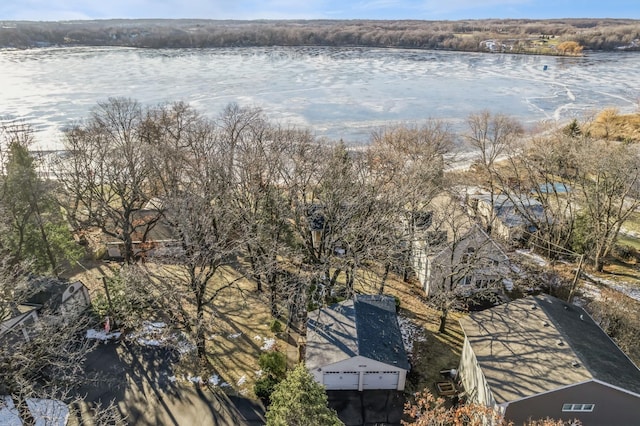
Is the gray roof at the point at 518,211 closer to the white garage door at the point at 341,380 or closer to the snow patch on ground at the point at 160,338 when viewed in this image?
the white garage door at the point at 341,380

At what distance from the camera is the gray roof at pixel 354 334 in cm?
1755

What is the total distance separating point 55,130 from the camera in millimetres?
48312

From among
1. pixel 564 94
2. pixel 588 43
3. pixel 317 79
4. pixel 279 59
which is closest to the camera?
pixel 564 94

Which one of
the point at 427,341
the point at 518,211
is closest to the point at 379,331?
the point at 427,341

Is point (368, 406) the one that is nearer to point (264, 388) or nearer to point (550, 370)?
point (264, 388)

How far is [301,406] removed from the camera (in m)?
13.1

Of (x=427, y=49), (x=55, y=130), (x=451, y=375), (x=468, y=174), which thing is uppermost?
(x=427, y=49)

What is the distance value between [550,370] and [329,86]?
66.4 metres

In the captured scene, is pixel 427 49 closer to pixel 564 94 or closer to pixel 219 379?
pixel 564 94

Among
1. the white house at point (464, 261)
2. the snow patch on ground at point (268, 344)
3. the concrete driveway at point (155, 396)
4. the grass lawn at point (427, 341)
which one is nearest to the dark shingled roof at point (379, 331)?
the grass lawn at point (427, 341)

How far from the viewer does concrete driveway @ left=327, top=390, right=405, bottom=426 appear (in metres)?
16.9

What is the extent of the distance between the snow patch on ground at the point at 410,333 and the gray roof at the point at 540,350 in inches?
128

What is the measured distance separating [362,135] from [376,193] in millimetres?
28611

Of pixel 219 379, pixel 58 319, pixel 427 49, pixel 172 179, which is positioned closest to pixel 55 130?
pixel 172 179
